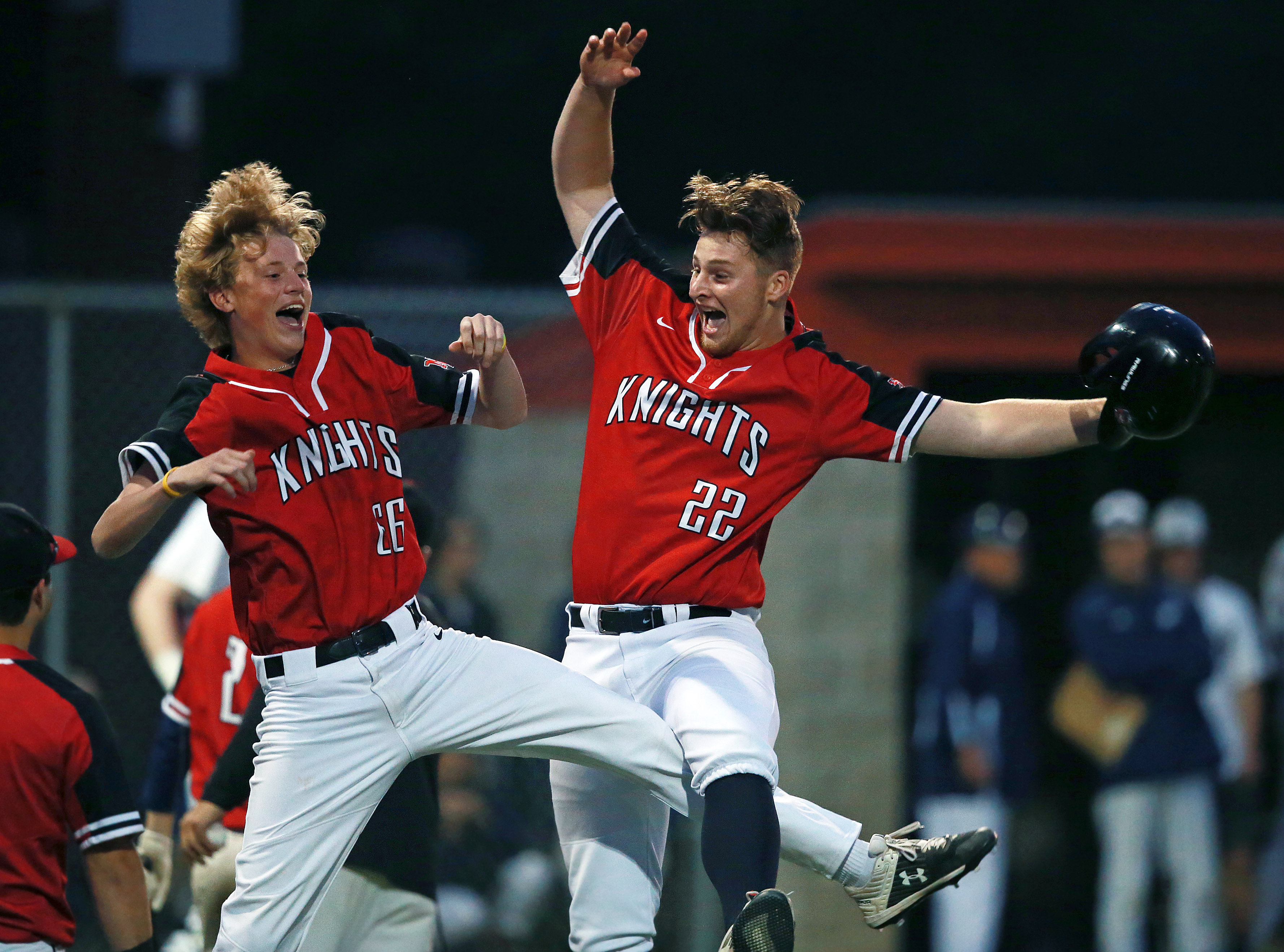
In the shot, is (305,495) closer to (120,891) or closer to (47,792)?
(47,792)

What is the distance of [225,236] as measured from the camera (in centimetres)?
371

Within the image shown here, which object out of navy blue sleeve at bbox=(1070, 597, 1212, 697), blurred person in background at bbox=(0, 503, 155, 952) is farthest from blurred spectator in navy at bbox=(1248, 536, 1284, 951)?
blurred person in background at bbox=(0, 503, 155, 952)

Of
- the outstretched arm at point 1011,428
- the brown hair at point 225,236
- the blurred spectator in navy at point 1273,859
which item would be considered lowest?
the blurred spectator in navy at point 1273,859

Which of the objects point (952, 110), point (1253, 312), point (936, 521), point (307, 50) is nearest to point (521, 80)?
point (307, 50)

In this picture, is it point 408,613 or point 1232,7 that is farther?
point 1232,7

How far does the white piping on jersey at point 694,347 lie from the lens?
13.3ft

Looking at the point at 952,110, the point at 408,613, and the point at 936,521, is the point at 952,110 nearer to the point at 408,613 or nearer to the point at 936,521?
the point at 936,521

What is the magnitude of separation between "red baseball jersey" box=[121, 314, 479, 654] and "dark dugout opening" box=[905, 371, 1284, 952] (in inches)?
194

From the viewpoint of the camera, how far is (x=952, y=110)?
1652cm

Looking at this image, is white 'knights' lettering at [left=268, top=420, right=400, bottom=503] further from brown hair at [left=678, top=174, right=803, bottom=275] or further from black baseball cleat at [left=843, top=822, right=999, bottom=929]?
black baseball cleat at [left=843, top=822, right=999, bottom=929]

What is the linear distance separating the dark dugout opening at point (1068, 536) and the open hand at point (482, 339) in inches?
190

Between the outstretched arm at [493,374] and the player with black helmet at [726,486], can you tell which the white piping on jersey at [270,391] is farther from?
the player with black helmet at [726,486]

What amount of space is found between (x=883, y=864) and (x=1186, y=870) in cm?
341

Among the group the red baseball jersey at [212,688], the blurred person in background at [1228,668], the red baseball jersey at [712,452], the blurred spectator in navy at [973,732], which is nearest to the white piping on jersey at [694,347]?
the red baseball jersey at [712,452]
